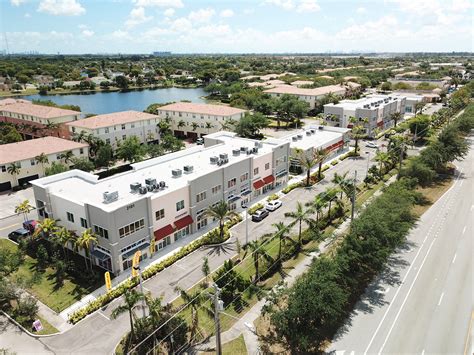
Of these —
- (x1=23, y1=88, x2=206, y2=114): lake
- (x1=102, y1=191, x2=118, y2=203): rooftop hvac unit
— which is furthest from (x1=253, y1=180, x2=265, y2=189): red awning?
(x1=23, y1=88, x2=206, y2=114): lake

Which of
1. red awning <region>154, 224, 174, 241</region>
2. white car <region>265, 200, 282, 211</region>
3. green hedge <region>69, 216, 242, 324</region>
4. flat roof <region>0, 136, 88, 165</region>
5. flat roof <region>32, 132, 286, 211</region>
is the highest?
flat roof <region>32, 132, 286, 211</region>

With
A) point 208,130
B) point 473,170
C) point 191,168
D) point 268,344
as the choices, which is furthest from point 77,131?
point 473,170

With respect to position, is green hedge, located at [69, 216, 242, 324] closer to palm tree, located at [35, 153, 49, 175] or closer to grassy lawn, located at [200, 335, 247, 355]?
grassy lawn, located at [200, 335, 247, 355]

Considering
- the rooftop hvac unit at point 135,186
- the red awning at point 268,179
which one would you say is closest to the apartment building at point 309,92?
the red awning at point 268,179

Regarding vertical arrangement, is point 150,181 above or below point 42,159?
above

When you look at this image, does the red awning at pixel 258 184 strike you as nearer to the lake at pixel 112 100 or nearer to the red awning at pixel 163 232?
the red awning at pixel 163 232

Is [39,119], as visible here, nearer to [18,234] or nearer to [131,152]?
[131,152]

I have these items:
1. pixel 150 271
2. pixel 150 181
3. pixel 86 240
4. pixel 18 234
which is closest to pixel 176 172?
pixel 150 181
